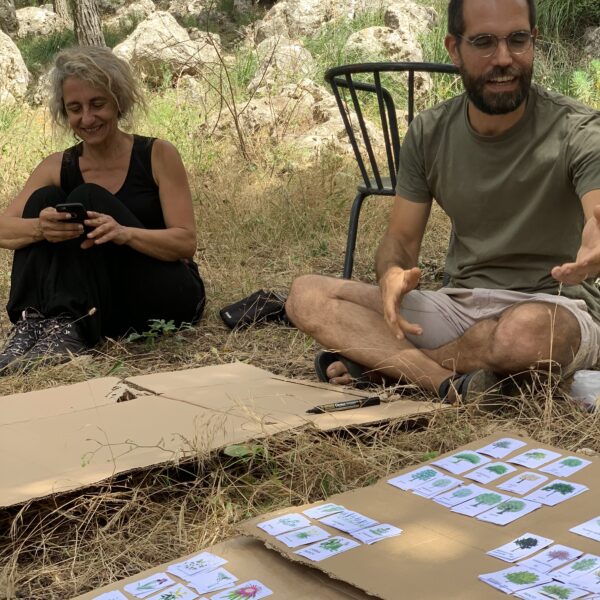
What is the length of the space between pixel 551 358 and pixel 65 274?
1866 mm

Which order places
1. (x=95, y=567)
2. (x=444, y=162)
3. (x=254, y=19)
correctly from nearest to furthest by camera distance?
(x=95, y=567) < (x=444, y=162) < (x=254, y=19)

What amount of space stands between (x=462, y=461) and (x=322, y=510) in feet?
1.29

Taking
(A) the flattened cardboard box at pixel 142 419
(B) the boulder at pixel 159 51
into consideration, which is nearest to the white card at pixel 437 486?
(A) the flattened cardboard box at pixel 142 419

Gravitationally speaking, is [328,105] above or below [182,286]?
above

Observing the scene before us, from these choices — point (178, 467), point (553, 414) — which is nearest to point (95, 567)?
point (178, 467)

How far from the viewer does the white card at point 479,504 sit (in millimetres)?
1821

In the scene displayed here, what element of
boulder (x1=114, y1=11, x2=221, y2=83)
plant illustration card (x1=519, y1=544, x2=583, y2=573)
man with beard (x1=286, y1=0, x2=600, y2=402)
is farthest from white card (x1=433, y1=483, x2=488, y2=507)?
boulder (x1=114, y1=11, x2=221, y2=83)

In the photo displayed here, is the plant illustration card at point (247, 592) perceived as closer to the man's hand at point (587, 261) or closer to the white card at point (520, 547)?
the white card at point (520, 547)

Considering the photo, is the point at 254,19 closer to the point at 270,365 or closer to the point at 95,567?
the point at 270,365

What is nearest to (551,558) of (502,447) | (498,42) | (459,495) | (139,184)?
(459,495)

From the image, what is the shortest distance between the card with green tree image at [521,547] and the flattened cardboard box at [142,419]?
2.53ft

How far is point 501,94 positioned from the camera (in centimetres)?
265

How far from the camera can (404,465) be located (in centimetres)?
236

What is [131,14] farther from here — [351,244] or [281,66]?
[351,244]
